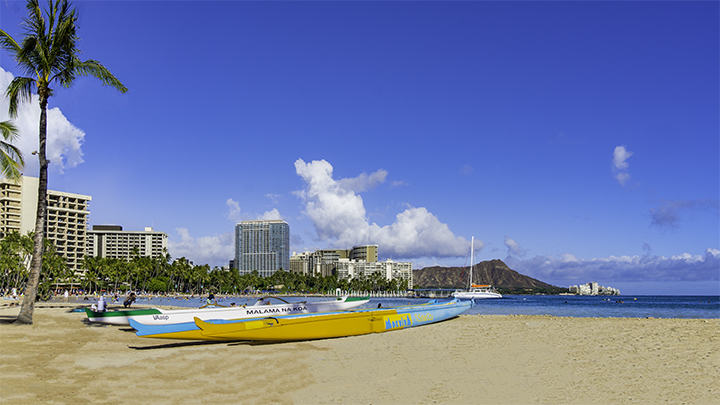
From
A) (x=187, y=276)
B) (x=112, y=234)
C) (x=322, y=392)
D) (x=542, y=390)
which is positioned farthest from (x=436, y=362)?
(x=112, y=234)

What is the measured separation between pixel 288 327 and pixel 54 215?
134101mm

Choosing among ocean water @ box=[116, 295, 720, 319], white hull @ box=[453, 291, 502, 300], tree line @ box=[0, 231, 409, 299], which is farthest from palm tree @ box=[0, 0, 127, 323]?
white hull @ box=[453, 291, 502, 300]

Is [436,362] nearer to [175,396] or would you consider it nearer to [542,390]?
[542,390]

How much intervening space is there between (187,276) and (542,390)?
389 ft

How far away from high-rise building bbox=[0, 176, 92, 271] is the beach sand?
11549 cm

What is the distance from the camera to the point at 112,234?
17975cm

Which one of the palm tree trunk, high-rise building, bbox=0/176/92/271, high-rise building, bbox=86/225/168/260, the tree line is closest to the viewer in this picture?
the palm tree trunk

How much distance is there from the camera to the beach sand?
7.60m

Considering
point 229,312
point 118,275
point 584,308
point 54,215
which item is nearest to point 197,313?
point 229,312

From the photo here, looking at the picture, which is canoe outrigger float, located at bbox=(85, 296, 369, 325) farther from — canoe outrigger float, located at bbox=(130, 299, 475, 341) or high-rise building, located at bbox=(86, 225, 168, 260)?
high-rise building, located at bbox=(86, 225, 168, 260)

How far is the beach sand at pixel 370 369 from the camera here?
24.9 ft

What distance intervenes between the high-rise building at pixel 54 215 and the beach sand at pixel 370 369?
115491mm

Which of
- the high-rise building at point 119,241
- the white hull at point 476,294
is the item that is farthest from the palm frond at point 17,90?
the high-rise building at point 119,241

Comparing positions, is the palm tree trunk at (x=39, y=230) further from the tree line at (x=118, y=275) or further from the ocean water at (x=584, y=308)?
the tree line at (x=118, y=275)
